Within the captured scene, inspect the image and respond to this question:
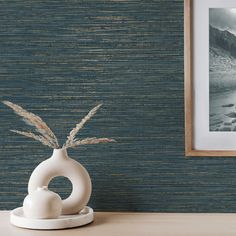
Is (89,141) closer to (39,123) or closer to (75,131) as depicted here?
(75,131)

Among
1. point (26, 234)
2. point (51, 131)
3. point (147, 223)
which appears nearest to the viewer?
point (26, 234)

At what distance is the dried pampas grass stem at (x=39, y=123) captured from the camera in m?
1.79

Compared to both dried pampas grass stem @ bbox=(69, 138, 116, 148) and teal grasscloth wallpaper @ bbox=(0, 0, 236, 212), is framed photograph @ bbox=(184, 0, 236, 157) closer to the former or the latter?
teal grasscloth wallpaper @ bbox=(0, 0, 236, 212)

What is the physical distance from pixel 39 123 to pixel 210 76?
0.66 meters

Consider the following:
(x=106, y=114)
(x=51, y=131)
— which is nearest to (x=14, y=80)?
(x=51, y=131)

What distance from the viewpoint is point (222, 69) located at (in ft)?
6.37

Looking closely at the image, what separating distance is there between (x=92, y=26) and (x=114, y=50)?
125mm

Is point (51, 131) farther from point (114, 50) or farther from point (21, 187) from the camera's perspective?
point (114, 50)

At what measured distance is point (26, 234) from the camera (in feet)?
5.40

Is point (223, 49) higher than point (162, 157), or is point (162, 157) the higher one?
point (223, 49)

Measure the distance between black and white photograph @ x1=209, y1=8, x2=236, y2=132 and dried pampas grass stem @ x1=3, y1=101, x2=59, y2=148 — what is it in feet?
1.94

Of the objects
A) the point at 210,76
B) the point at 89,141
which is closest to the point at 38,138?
the point at 89,141

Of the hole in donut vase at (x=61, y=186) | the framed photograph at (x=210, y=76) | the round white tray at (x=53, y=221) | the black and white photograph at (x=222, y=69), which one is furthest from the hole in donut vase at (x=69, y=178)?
the black and white photograph at (x=222, y=69)

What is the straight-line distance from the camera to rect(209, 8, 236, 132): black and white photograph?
194 cm
